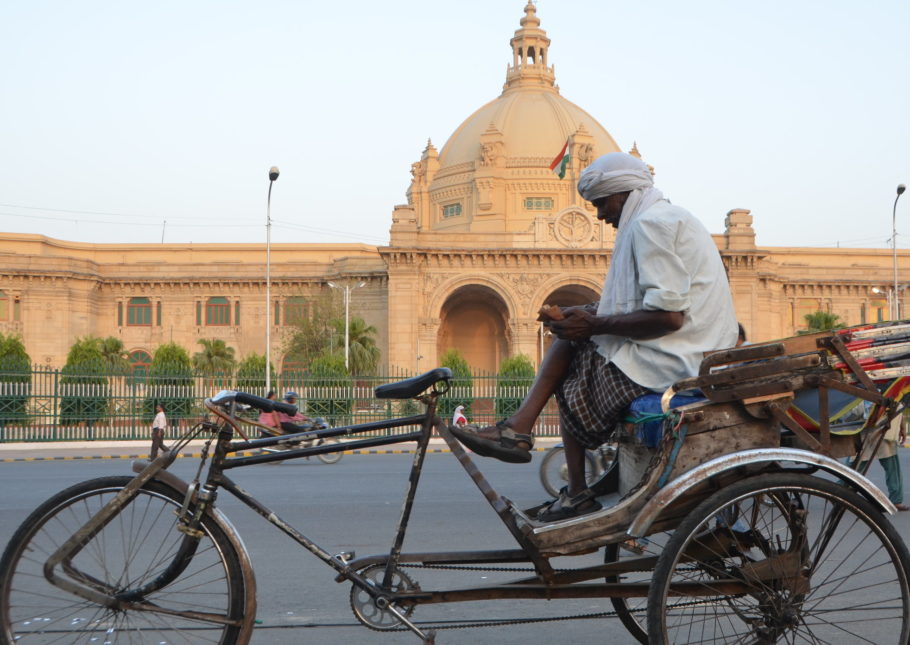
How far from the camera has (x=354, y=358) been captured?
33.7 m

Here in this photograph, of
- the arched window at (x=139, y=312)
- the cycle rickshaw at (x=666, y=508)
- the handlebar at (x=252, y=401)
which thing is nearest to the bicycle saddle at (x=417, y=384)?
the cycle rickshaw at (x=666, y=508)

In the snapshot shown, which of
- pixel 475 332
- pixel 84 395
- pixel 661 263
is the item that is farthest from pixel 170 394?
pixel 475 332

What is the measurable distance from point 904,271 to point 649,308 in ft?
161

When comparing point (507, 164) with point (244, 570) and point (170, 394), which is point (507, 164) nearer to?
point (170, 394)

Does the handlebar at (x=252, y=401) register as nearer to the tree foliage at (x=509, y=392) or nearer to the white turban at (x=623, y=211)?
the white turban at (x=623, y=211)

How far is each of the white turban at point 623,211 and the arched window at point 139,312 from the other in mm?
46419

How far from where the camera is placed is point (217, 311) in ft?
154

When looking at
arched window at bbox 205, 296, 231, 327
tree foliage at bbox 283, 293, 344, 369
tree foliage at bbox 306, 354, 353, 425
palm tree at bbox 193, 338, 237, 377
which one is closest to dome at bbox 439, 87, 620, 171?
tree foliage at bbox 283, 293, 344, 369

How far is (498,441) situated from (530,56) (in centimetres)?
6299

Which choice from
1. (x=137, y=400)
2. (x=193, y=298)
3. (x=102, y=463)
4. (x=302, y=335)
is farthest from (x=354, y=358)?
(x=102, y=463)

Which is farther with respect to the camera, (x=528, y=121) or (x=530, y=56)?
(x=530, y=56)

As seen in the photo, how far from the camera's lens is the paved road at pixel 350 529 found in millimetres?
3854

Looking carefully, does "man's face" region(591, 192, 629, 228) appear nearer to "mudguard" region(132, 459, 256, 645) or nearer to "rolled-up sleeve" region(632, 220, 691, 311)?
"rolled-up sleeve" region(632, 220, 691, 311)

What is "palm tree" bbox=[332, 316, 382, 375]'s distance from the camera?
3375 cm
